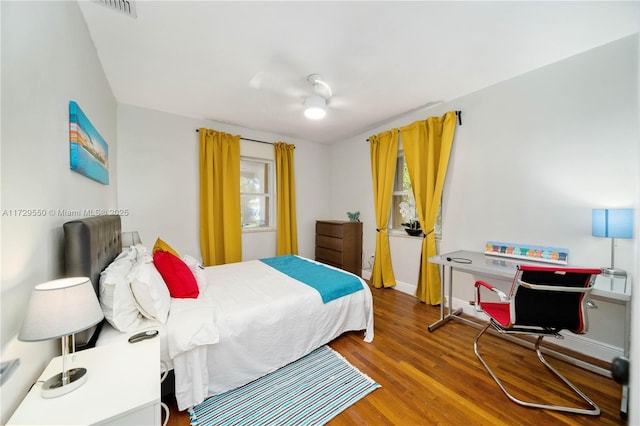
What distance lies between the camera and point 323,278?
235 cm

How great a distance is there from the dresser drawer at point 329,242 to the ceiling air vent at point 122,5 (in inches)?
130

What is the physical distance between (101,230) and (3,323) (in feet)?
2.88

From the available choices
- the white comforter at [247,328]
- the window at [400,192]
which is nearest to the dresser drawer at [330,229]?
the window at [400,192]

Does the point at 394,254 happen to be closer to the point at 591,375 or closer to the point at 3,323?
the point at 591,375

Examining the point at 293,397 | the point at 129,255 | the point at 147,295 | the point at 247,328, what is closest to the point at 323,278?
the point at 247,328

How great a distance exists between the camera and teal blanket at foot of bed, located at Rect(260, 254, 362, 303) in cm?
213

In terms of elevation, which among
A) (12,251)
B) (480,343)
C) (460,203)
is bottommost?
(480,343)

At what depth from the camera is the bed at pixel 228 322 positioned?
1.41 m

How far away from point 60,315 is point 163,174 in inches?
111

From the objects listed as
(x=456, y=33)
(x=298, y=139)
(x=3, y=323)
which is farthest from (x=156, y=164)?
(x=456, y=33)

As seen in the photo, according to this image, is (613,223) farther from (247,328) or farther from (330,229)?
(330,229)

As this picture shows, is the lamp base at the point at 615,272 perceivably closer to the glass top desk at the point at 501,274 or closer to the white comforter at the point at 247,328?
the glass top desk at the point at 501,274

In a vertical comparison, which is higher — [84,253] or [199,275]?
[84,253]

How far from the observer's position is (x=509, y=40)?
1848 mm
